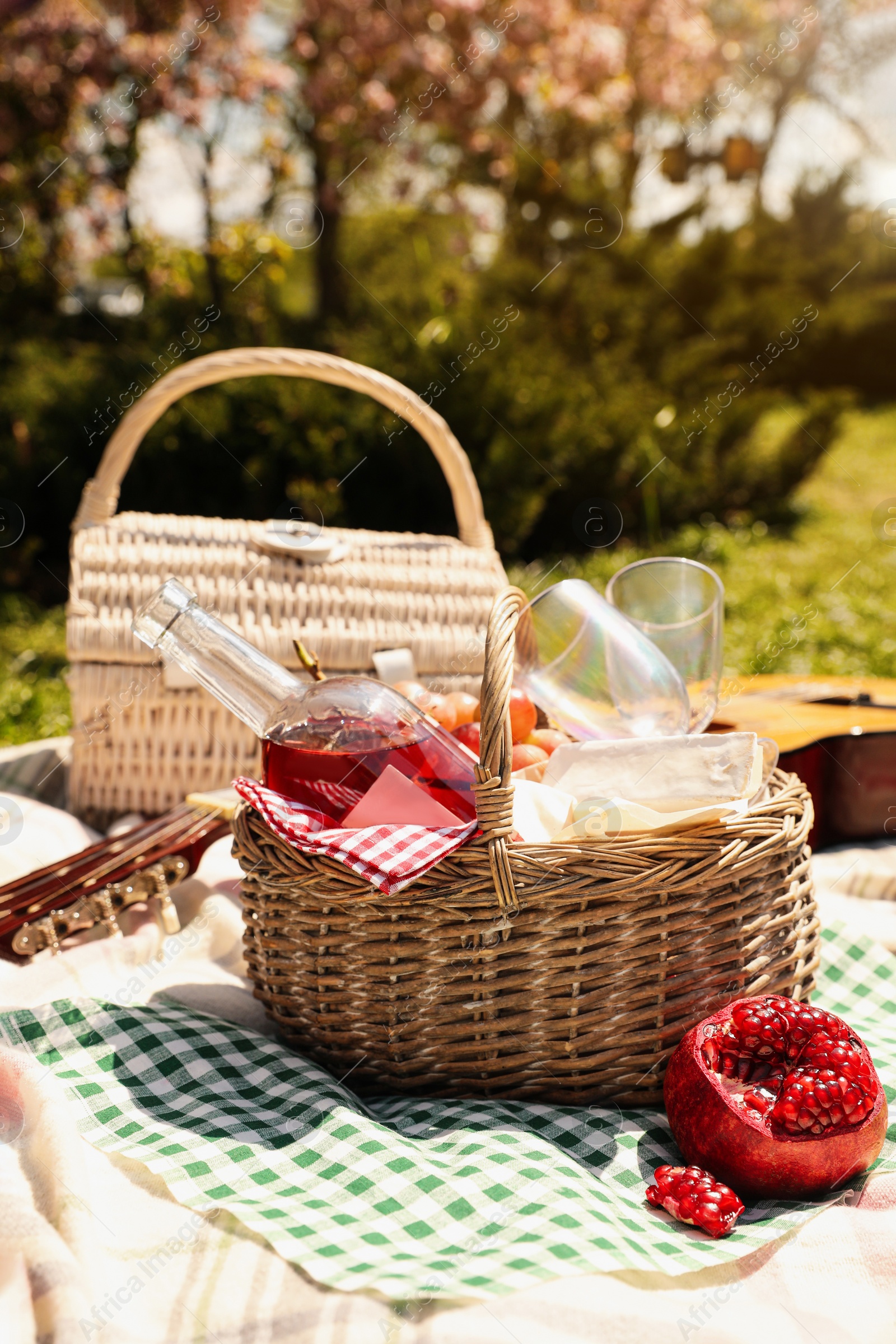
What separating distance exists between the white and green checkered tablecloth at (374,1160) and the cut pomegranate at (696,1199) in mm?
13

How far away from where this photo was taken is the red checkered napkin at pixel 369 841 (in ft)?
3.11

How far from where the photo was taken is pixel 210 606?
1.82 meters

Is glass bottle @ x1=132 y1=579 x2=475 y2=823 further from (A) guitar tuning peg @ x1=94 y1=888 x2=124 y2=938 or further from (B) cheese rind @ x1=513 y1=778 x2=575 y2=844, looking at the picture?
(A) guitar tuning peg @ x1=94 y1=888 x2=124 y2=938

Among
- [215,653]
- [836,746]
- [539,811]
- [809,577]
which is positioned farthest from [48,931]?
[809,577]

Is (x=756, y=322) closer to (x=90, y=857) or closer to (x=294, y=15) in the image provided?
(x=294, y=15)

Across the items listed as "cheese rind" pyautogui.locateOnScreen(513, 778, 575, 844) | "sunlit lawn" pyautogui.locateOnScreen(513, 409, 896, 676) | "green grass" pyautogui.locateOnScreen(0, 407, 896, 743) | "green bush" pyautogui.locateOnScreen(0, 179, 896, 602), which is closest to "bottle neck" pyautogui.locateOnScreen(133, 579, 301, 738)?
"cheese rind" pyautogui.locateOnScreen(513, 778, 575, 844)

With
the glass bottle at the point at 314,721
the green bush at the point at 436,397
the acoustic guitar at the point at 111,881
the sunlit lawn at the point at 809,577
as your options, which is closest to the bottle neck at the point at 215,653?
the glass bottle at the point at 314,721

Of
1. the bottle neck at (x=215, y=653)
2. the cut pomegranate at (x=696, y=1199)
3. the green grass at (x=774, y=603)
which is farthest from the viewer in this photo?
the green grass at (x=774, y=603)

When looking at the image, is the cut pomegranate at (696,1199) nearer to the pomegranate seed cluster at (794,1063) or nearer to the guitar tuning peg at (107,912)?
the pomegranate seed cluster at (794,1063)

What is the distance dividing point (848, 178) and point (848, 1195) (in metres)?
8.52

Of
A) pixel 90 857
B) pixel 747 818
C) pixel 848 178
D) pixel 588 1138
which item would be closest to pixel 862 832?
pixel 747 818

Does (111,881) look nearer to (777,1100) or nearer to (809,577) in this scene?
(777,1100)

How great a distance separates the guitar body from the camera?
167cm

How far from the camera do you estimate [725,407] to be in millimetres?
4660
